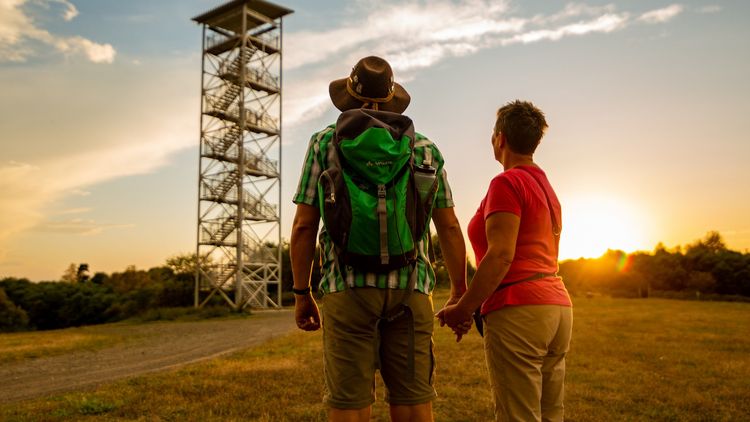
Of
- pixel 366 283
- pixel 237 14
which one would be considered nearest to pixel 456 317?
pixel 366 283

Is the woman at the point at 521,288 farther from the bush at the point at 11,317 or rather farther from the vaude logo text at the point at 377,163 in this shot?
the bush at the point at 11,317

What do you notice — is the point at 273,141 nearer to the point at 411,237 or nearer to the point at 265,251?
the point at 265,251

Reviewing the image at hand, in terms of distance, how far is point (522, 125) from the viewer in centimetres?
324

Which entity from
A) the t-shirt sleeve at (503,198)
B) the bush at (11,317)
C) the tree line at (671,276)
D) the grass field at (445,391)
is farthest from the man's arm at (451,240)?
the tree line at (671,276)

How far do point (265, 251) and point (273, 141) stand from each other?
6161 mm

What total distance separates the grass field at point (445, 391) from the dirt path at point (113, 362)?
1.21 m

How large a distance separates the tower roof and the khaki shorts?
33.4 metres

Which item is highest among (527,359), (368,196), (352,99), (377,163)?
(352,99)

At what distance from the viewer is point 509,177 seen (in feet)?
10.2

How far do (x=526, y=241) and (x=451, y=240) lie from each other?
1.28 ft

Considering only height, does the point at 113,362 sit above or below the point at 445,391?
below

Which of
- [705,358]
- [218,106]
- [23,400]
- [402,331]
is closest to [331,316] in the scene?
[402,331]

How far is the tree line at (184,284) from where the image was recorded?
3844 cm

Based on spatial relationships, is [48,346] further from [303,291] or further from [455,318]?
[455,318]
